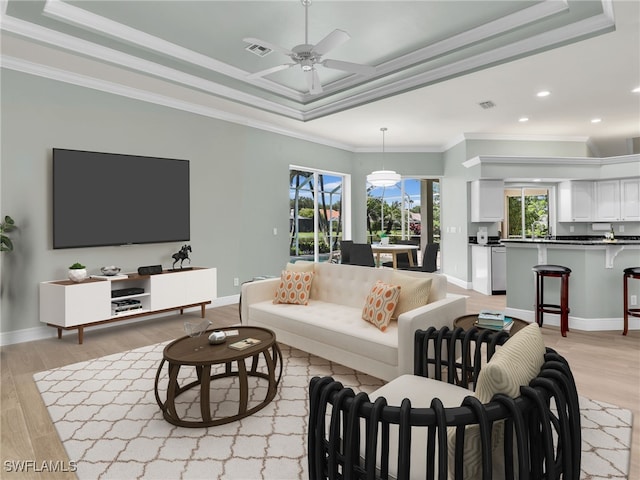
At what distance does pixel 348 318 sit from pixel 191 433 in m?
1.49

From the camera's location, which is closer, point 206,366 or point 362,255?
point 206,366

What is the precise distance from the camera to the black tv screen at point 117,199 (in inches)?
160

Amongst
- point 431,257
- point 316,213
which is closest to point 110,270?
point 316,213

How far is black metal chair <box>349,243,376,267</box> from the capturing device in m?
5.86

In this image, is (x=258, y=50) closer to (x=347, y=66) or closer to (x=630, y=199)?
(x=347, y=66)

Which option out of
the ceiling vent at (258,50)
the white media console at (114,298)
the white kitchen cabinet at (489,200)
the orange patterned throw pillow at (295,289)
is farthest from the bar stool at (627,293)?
the white media console at (114,298)

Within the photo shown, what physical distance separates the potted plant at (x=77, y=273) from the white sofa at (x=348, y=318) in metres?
1.75

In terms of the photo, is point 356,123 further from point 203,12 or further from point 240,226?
point 203,12

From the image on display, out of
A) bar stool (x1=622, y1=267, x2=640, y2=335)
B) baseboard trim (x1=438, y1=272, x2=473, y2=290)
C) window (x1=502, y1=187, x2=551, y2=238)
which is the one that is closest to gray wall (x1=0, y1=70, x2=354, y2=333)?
baseboard trim (x1=438, y1=272, x2=473, y2=290)

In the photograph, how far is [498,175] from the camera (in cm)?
674

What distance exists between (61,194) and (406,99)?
442cm

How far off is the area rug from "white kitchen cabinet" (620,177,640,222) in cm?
617

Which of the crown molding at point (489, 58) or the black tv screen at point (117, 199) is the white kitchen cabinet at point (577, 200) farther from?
the black tv screen at point (117, 199)

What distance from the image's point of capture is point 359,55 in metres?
4.11
